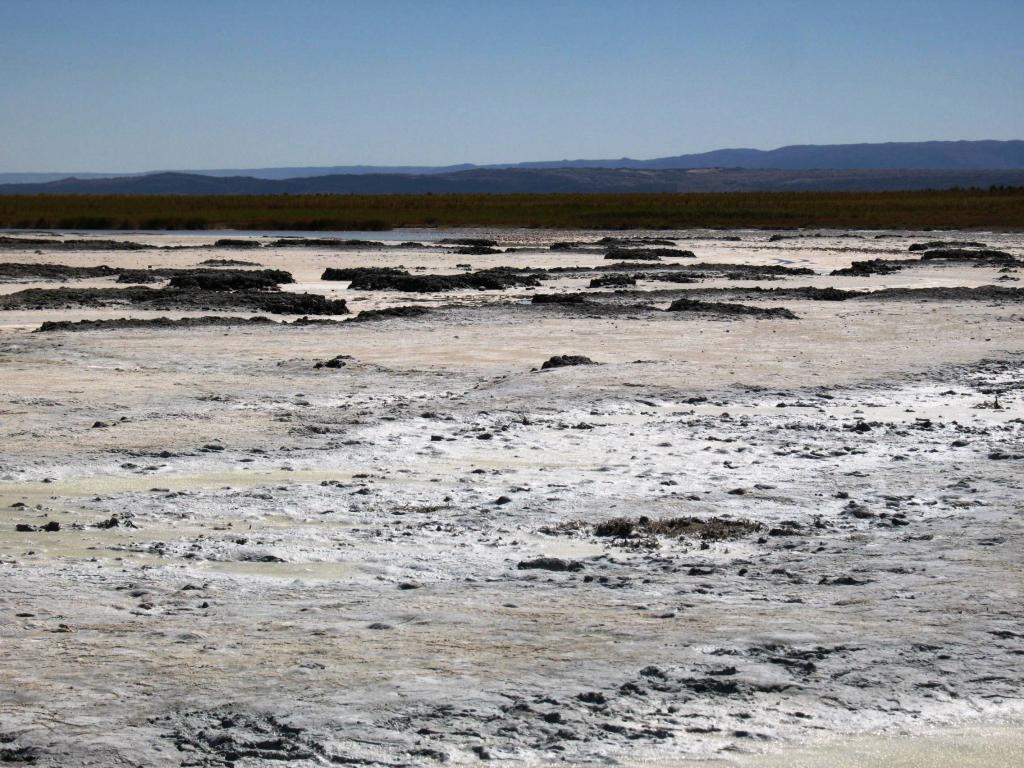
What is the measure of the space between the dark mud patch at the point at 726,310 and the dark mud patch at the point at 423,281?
5.15 meters

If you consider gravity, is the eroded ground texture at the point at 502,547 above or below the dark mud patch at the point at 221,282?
below

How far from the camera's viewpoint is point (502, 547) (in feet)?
23.7

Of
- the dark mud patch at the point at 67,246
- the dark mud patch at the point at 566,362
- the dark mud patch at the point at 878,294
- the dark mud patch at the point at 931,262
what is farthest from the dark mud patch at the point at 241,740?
the dark mud patch at the point at 67,246

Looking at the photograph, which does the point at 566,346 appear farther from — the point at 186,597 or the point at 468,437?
the point at 186,597

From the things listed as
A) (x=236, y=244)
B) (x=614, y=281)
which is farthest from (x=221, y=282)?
(x=236, y=244)

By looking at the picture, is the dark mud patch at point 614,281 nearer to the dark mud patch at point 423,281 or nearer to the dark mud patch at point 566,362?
the dark mud patch at point 423,281

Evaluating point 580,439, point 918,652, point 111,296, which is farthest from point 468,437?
point 111,296

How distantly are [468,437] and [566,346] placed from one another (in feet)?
20.5

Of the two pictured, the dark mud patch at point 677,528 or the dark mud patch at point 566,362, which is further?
the dark mud patch at point 566,362

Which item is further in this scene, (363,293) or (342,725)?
(363,293)

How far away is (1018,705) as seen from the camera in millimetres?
4891

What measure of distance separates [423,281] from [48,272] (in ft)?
26.6

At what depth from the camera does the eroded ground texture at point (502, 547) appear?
475 centimetres

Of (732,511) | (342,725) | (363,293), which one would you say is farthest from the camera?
(363,293)
